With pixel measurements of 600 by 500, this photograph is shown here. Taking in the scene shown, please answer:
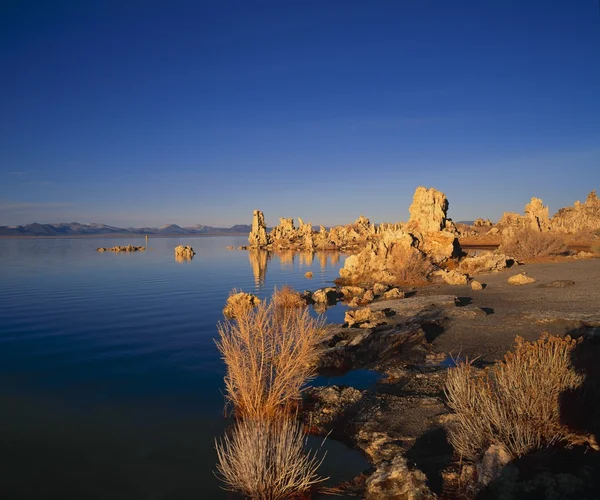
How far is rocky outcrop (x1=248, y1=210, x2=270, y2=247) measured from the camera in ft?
319

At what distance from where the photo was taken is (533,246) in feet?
105

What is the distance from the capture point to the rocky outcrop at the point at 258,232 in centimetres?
9725

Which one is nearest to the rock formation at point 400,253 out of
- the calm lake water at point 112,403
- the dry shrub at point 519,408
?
the calm lake water at point 112,403

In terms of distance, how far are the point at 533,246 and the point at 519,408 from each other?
3094cm

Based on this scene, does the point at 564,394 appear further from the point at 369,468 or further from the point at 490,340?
the point at 490,340

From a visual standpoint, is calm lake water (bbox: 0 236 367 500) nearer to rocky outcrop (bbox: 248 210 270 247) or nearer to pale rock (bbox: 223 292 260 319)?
pale rock (bbox: 223 292 260 319)

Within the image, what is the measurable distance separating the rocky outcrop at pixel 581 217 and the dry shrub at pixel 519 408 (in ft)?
222

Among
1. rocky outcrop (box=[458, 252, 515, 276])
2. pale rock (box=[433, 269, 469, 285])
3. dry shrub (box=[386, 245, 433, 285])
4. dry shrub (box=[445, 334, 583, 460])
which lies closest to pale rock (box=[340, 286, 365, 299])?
dry shrub (box=[386, 245, 433, 285])

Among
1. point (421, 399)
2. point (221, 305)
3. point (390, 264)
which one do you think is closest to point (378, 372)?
point (421, 399)

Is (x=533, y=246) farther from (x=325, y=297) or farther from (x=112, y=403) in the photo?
(x=112, y=403)

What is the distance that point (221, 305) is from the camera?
69.8 ft

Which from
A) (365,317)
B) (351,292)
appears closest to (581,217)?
(351,292)

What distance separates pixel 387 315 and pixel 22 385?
11234 millimetres

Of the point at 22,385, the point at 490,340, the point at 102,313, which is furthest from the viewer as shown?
the point at 102,313
